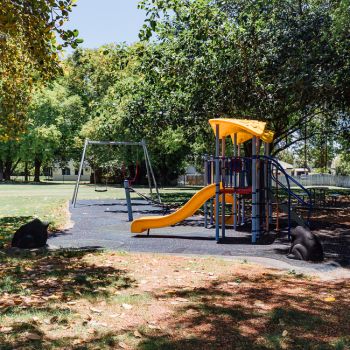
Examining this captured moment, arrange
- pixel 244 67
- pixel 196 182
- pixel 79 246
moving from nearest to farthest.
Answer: pixel 79 246
pixel 244 67
pixel 196 182

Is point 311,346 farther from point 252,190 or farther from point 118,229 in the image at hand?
point 118,229

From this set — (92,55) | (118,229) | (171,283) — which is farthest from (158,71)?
(92,55)

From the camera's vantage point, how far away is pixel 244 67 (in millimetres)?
17547

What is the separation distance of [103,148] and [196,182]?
2610cm

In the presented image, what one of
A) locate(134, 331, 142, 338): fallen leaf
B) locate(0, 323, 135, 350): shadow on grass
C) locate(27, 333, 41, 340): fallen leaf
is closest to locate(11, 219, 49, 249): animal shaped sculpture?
locate(0, 323, 135, 350): shadow on grass

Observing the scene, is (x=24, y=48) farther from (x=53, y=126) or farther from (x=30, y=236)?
(x=53, y=126)

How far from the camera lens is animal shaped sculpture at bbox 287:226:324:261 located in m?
8.07

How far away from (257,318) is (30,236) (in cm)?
557

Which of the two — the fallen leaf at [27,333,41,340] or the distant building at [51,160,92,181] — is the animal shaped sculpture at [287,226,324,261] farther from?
the distant building at [51,160,92,181]

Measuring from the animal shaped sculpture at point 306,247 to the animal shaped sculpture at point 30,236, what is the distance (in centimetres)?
468

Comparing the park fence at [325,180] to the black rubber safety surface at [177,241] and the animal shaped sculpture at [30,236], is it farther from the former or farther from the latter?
the animal shaped sculpture at [30,236]

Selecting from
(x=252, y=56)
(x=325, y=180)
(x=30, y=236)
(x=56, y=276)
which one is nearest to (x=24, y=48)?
(x=30, y=236)

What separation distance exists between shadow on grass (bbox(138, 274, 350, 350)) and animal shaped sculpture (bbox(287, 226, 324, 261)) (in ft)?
5.29

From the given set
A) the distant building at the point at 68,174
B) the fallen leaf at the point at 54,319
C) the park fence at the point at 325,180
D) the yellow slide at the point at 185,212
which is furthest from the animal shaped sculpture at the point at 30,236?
the distant building at the point at 68,174
